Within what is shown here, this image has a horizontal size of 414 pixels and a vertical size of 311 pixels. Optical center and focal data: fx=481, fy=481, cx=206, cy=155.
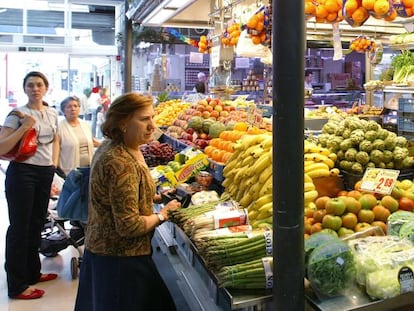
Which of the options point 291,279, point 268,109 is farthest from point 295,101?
point 268,109

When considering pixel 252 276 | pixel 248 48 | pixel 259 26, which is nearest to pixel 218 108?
pixel 248 48

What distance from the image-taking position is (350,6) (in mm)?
3293

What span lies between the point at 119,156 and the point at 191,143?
203 cm

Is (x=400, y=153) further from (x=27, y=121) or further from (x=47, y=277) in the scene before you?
(x=47, y=277)

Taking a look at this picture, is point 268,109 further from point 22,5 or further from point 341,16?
point 22,5

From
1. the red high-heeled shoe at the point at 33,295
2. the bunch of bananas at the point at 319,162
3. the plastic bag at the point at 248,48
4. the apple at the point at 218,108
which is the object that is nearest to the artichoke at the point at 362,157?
the bunch of bananas at the point at 319,162

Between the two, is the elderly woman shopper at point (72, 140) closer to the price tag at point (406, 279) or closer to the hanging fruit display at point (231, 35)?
the hanging fruit display at point (231, 35)

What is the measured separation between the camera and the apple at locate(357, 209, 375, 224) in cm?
229

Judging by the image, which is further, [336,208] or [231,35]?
[231,35]

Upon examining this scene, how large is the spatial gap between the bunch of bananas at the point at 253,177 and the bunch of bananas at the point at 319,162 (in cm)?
23

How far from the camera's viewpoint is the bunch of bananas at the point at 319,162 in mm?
2662

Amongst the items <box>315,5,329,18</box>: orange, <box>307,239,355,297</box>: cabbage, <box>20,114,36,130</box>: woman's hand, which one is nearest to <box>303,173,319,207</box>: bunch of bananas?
<box>307,239,355,297</box>: cabbage

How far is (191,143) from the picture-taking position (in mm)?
4250

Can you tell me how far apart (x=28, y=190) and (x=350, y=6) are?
9.33 ft
